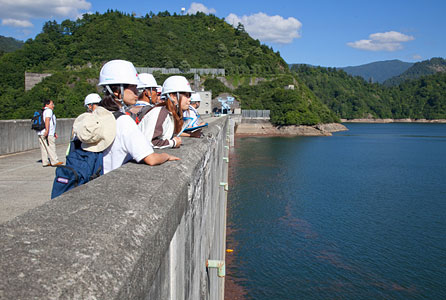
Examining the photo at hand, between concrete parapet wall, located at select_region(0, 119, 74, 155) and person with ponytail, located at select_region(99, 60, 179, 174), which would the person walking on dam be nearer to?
concrete parapet wall, located at select_region(0, 119, 74, 155)

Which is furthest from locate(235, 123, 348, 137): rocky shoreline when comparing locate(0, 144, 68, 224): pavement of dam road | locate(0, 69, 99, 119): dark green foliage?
locate(0, 144, 68, 224): pavement of dam road

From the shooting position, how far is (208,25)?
512 ft

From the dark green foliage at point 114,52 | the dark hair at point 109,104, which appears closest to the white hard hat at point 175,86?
the dark hair at point 109,104

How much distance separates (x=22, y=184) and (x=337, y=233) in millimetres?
16436

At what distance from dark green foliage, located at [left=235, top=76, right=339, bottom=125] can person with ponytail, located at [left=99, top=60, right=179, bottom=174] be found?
88.1 metres

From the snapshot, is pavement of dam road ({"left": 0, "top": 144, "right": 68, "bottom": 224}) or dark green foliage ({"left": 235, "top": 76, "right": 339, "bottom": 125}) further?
dark green foliage ({"left": 235, "top": 76, "right": 339, "bottom": 125})

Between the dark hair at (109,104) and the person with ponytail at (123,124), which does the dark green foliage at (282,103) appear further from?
the dark hair at (109,104)

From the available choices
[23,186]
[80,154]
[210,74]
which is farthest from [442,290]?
[210,74]

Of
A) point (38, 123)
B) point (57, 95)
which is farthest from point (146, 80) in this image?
point (57, 95)

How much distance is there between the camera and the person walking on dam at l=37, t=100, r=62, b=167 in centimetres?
1061

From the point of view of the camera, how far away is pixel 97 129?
9.86 ft

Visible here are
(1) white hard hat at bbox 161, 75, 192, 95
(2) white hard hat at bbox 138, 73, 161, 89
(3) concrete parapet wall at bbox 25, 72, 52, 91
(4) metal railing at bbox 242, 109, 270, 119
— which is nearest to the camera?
(1) white hard hat at bbox 161, 75, 192, 95

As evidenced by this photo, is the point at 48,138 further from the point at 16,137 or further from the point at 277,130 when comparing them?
the point at 277,130

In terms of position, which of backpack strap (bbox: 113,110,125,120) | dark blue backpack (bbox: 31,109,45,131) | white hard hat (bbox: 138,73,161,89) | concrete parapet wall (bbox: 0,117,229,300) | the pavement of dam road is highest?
white hard hat (bbox: 138,73,161,89)
